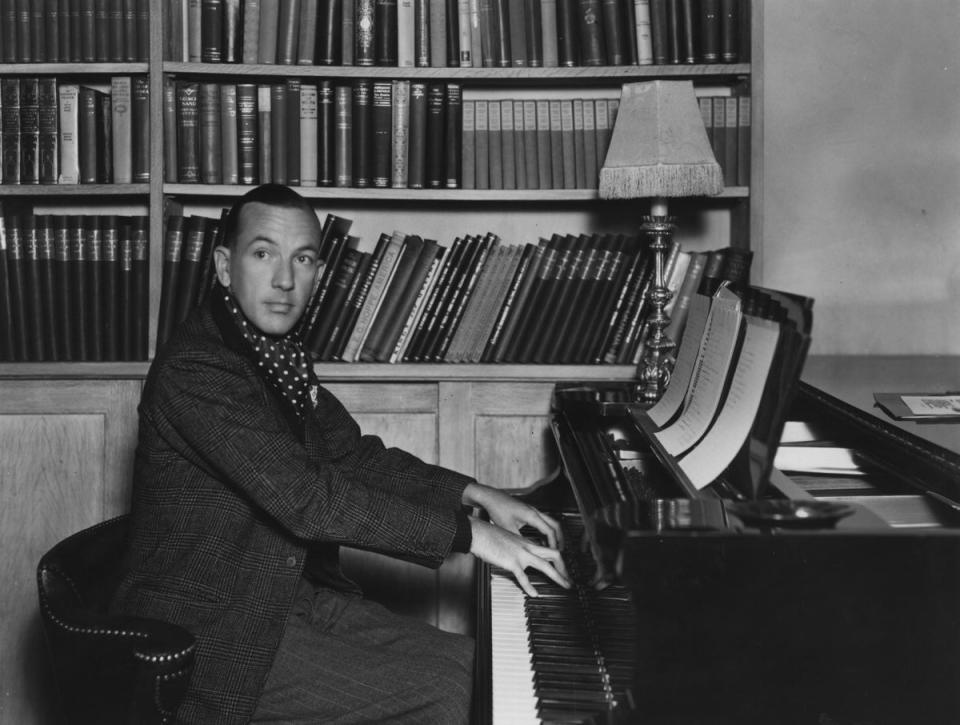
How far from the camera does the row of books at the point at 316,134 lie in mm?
2498

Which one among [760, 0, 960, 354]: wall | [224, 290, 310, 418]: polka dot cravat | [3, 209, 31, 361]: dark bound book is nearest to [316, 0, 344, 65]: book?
[3, 209, 31, 361]: dark bound book

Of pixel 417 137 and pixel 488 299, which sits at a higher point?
pixel 417 137

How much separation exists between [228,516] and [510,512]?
16.9 inches

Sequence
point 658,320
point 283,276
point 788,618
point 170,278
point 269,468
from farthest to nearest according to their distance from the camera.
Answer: point 170,278
point 658,320
point 283,276
point 269,468
point 788,618

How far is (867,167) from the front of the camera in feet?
8.89

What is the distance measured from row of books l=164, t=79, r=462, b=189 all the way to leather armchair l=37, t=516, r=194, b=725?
1.33 meters

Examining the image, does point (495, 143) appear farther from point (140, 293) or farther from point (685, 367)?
point (685, 367)

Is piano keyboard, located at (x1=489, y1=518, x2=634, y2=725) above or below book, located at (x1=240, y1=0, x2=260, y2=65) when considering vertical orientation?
below

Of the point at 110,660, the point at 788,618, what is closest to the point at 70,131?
the point at 110,660

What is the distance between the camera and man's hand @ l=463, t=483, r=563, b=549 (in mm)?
1528

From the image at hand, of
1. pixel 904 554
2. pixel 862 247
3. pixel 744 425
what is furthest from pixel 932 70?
pixel 904 554

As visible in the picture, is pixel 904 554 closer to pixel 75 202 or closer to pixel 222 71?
pixel 222 71

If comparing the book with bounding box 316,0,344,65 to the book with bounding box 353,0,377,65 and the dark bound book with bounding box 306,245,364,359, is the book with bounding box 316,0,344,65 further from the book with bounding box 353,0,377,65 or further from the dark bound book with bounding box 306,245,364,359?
the dark bound book with bounding box 306,245,364,359

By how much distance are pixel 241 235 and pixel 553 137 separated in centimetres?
98
